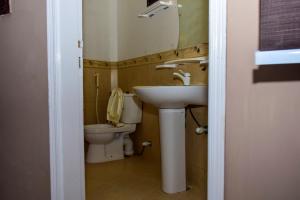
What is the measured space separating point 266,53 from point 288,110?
170 millimetres

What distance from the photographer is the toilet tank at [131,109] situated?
291cm

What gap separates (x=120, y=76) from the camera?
133 inches

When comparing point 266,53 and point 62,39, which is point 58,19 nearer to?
point 62,39

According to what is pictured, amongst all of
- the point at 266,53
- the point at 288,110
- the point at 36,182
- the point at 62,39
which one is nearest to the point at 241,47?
the point at 266,53

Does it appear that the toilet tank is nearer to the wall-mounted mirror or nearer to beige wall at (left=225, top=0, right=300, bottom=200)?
the wall-mounted mirror

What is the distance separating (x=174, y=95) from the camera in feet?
5.38

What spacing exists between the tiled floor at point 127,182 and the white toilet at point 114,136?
11 centimetres

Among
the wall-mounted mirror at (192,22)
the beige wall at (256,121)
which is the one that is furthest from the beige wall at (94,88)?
the beige wall at (256,121)

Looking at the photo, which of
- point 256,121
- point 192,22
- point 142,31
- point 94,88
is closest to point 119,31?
point 142,31

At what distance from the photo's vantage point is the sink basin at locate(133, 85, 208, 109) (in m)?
1.58

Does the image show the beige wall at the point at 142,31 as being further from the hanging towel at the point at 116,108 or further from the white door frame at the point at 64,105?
the white door frame at the point at 64,105

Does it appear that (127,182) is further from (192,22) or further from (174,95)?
(192,22)

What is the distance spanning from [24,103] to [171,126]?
36.9 inches

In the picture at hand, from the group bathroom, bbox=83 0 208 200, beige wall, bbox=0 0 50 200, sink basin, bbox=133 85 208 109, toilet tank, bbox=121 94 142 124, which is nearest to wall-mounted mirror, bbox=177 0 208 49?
bathroom, bbox=83 0 208 200
